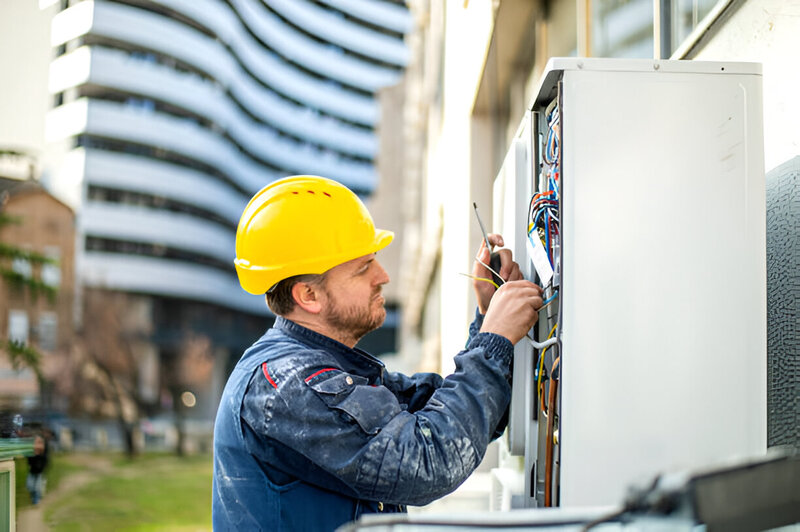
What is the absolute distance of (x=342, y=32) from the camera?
184 ft

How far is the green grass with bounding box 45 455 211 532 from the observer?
21.1 meters

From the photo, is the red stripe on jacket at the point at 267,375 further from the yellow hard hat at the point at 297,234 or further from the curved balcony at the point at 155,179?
the curved balcony at the point at 155,179

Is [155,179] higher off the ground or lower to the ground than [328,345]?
higher

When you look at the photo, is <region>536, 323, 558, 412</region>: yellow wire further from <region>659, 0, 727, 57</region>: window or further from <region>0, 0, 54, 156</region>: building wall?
<region>0, 0, 54, 156</region>: building wall

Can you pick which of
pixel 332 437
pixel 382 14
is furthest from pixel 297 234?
pixel 382 14

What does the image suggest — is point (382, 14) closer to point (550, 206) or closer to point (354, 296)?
point (354, 296)

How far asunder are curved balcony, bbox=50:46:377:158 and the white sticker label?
43055mm

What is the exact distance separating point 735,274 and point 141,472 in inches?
1087

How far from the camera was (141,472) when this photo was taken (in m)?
26.1

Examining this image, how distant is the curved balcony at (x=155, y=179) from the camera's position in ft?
132

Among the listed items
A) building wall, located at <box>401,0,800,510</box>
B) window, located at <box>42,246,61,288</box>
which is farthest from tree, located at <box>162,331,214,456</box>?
building wall, located at <box>401,0,800,510</box>

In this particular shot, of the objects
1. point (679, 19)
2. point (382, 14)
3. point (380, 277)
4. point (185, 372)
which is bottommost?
point (185, 372)

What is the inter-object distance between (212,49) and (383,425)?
1888 inches

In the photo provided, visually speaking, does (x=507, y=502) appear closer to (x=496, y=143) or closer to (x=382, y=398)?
(x=382, y=398)
